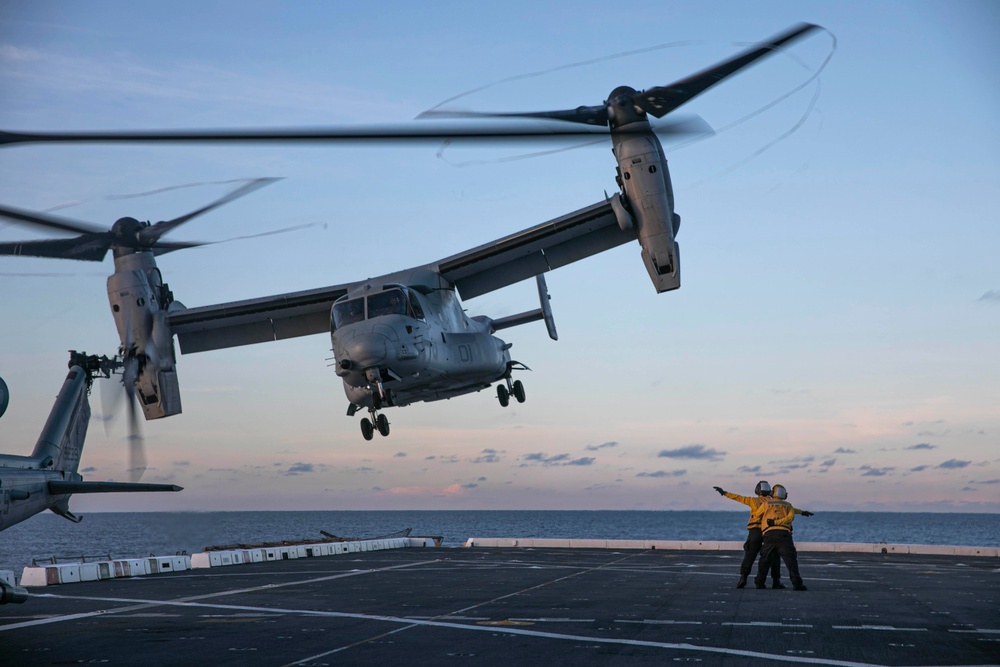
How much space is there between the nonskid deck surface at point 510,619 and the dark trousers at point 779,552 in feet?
1.40

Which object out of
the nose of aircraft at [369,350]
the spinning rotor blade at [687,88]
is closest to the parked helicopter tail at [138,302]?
the nose of aircraft at [369,350]

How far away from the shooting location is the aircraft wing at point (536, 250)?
2511cm

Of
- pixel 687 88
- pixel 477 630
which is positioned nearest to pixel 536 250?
pixel 687 88

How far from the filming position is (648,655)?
451 inches

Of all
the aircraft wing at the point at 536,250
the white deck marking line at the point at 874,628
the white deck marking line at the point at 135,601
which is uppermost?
the aircraft wing at the point at 536,250

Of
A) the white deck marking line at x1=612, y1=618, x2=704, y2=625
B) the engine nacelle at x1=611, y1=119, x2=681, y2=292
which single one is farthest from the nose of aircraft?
the white deck marking line at x1=612, y1=618, x2=704, y2=625

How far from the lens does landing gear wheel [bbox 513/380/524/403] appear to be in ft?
106

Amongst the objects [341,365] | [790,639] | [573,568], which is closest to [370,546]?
[573,568]

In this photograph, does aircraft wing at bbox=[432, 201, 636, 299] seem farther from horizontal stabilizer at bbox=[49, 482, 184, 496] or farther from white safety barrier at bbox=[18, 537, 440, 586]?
white safety barrier at bbox=[18, 537, 440, 586]

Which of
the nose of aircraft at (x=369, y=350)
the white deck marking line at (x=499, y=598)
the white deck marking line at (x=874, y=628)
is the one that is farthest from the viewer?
the nose of aircraft at (x=369, y=350)

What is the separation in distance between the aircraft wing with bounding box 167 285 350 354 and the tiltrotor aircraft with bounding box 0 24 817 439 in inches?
1.4

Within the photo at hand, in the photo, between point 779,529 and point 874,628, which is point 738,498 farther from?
point 874,628

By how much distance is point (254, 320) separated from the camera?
2989 cm

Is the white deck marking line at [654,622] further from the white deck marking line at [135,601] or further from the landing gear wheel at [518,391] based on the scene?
the landing gear wheel at [518,391]
